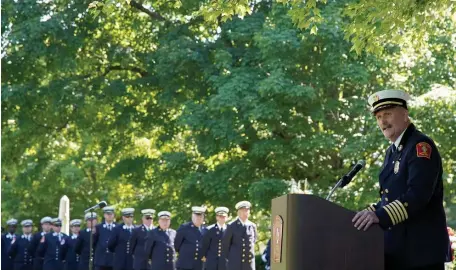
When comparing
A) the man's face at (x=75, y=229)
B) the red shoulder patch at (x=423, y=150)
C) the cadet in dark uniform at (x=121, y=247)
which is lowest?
the red shoulder patch at (x=423, y=150)

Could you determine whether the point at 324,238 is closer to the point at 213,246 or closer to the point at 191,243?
the point at 213,246

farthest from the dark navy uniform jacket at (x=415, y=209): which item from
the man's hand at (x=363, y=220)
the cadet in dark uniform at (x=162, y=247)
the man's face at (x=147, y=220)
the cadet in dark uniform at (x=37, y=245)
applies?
the cadet in dark uniform at (x=37, y=245)

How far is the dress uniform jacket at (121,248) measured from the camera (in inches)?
971

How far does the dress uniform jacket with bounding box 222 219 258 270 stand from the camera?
20.6 meters

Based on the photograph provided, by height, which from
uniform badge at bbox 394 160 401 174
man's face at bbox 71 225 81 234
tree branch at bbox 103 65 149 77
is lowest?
uniform badge at bbox 394 160 401 174

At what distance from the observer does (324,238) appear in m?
6.24

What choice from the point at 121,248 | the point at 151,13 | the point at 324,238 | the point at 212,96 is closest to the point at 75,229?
the point at 121,248

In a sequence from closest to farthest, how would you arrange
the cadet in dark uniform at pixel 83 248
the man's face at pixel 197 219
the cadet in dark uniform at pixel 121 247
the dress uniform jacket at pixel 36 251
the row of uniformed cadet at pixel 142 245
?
the row of uniformed cadet at pixel 142 245, the man's face at pixel 197 219, the cadet in dark uniform at pixel 121 247, the cadet in dark uniform at pixel 83 248, the dress uniform jacket at pixel 36 251

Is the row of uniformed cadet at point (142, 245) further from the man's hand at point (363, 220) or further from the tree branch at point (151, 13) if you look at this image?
the man's hand at point (363, 220)

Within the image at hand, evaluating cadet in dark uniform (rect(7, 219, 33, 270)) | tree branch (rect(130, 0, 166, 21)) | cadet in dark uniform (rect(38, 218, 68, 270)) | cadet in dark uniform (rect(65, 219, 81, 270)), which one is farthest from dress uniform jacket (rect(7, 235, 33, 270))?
tree branch (rect(130, 0, 166, 21))

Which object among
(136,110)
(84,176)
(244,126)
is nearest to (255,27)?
(244,126)

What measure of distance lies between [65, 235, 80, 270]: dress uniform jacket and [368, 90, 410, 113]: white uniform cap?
2110 centimetres

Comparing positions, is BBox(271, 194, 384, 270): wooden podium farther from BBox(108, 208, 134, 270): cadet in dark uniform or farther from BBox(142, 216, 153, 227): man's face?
BBox(108, 208, 134, 270): cadet in dark uniform

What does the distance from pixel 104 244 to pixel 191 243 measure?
3924mm
